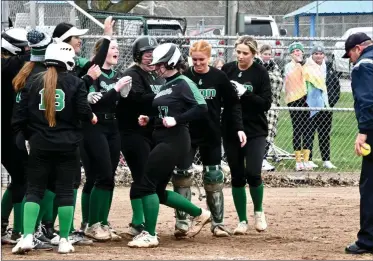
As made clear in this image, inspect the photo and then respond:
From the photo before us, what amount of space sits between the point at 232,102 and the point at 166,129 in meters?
1.06

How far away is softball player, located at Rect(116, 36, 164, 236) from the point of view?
9750mm

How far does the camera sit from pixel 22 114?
344 inches

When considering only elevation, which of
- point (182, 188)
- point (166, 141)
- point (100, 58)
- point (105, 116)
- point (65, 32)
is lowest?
point (182, 188)

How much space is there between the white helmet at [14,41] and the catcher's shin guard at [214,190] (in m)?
2.29

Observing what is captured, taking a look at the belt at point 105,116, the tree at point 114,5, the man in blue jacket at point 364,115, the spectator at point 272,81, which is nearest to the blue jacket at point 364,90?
the man in blue jacket at point 364,115

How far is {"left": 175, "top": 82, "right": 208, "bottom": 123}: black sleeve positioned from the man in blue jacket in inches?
58.0

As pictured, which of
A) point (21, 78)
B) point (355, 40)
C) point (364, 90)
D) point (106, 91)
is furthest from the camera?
point (106, 91)

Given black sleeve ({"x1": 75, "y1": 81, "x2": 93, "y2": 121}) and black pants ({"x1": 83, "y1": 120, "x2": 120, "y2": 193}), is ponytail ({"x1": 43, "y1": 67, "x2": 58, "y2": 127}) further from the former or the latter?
black pants ({"x1": 83, "y1": 120, "x2": 120, "y2": 193})

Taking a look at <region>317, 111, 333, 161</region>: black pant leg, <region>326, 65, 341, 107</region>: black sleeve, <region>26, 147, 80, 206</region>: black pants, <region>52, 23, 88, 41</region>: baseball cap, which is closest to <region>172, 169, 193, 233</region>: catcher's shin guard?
<region>26, 147, 80, 206</region>: black pants

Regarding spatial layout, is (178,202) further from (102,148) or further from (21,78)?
(21,78)

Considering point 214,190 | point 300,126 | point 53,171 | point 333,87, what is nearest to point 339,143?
point 333,87

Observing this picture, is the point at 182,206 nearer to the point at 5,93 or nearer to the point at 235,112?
the point at 235,112

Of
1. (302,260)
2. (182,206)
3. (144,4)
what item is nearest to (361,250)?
(302,260)

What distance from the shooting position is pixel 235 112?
10.1 m
